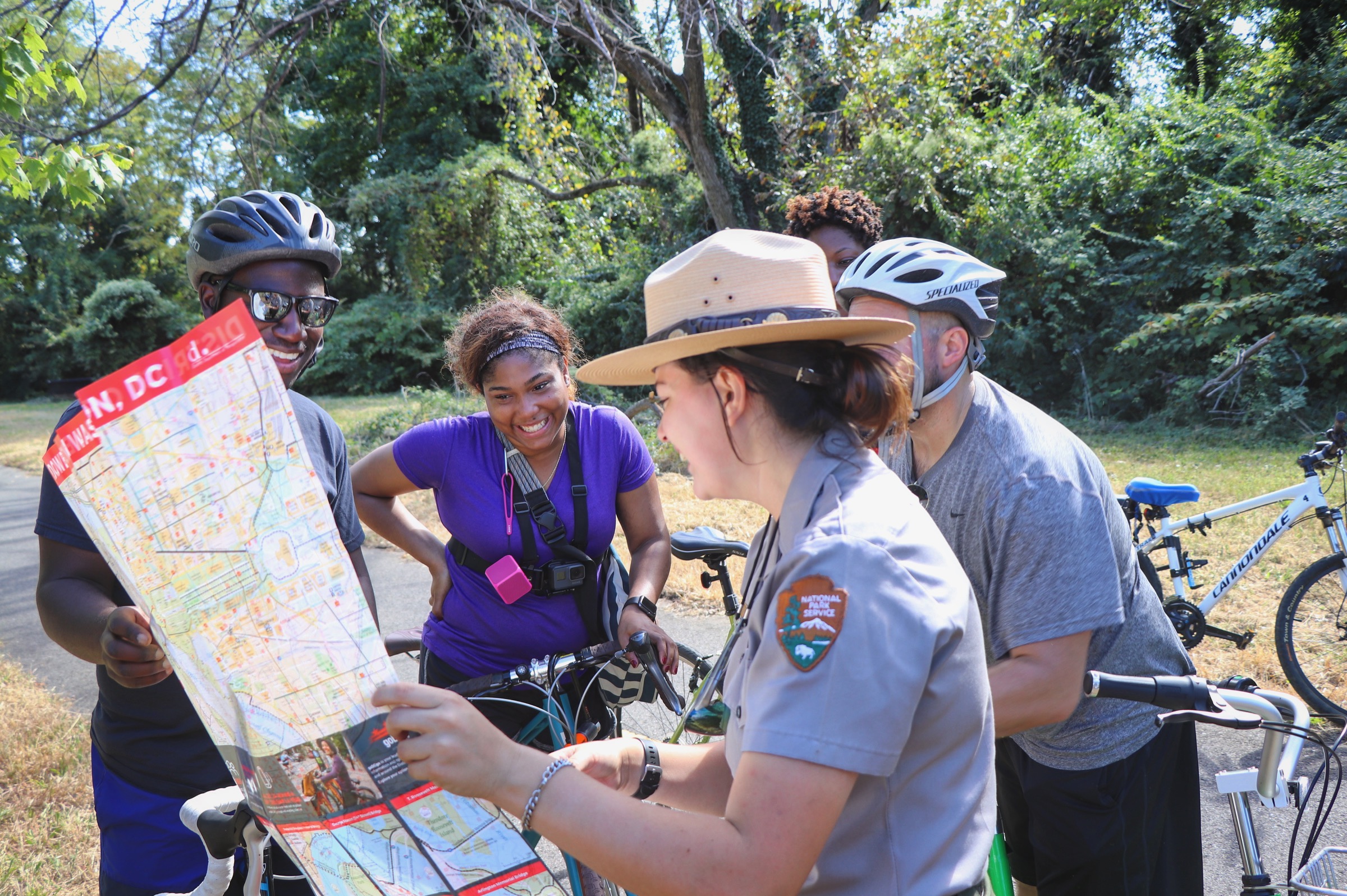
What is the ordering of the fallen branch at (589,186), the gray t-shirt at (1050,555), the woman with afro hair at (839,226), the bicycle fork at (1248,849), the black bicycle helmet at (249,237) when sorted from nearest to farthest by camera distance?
the gray t-shirt at (1050,555)
the bicycle fork at (1248,849)
the black bicycle helmet at (249,237)
the woman with afro hair at (839,226)
the fallen branch at (589,186)

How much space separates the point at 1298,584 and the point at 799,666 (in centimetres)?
474

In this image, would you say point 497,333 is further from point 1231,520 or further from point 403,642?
point 1231,520

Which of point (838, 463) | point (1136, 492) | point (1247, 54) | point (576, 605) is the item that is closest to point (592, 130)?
point (1247, 54)

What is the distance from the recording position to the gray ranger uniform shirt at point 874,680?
1.12 meters

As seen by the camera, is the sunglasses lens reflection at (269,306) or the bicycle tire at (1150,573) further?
the bicycle tire at (1150,573)

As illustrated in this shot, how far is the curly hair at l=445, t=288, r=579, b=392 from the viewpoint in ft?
9.82

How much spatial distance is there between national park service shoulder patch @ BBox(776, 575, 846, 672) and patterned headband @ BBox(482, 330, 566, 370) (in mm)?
1976

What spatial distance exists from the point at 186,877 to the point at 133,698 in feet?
1.50

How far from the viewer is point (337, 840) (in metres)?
1.21

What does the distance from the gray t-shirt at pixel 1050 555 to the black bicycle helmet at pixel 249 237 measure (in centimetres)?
154

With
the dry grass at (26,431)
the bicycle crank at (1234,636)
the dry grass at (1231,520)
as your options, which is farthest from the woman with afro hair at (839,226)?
the dry grass at (26,431)

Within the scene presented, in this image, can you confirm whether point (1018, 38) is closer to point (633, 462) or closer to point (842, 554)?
point (633, 462)

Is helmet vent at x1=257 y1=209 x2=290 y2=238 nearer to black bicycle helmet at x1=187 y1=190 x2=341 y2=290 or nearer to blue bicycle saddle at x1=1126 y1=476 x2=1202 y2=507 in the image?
black bicycle helmet at x1=187 y1=190 x2=341 y2=290

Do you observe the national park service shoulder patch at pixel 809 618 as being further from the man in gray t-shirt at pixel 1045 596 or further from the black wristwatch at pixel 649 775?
the man in gray t-shirt at pixel 1045 596
